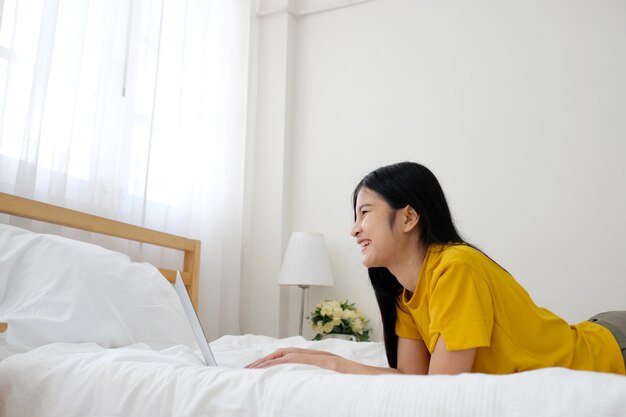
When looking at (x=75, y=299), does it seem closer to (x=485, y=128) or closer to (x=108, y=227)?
(x=108, y=227)

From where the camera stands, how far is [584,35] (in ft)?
9.49

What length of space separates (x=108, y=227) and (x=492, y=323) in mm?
1717

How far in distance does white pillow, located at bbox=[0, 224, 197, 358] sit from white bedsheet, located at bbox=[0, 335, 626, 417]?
0.84 ft

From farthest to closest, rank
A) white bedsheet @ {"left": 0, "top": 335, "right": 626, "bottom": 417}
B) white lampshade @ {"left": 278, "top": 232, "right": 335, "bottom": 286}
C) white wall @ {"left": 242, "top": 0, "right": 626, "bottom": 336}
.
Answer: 1. white lampshade @ {"left": 278, "top": 232, "right": 335, "bottom": 286}
2. white wall @ {"left": 242, "top": 0, "right": 626, "bottom": 336}
3. white bedsheet @ {"left": 0, "top": 335, "right": 626, "bottom": 417}

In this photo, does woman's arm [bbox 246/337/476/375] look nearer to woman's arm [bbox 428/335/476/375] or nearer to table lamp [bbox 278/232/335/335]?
woman's arm [bbox 428/335/476/375]

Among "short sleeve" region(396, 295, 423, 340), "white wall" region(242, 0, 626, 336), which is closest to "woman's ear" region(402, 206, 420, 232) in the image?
"short sleeve" region(396, 295, 423, 340)

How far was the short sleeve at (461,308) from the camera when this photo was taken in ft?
3.10

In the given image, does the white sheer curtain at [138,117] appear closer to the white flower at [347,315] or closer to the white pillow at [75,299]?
the white pillow at [75,299]

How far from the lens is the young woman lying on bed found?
977 millimetres

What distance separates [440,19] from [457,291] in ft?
8.48

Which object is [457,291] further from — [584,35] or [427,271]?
Answer: [584,35]

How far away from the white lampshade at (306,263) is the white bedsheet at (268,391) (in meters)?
1.77

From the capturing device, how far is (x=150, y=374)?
0.98 m

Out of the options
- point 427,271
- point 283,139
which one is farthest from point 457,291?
point 283,139
